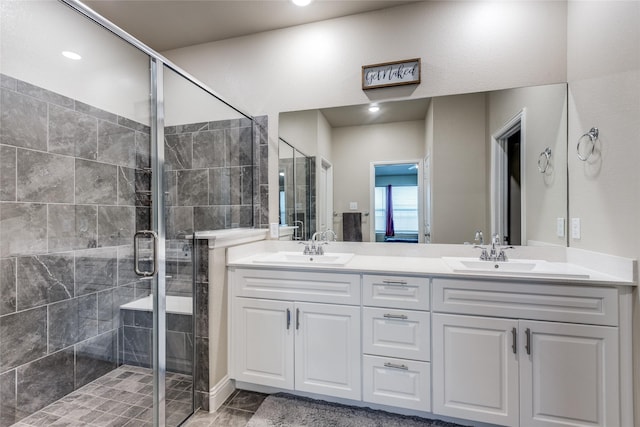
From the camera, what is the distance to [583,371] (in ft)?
4.52

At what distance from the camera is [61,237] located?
1873mm

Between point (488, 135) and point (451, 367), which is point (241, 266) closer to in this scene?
point (451, 367)

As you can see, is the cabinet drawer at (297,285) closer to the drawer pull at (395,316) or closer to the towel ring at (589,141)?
the drawer pull at (395,316)

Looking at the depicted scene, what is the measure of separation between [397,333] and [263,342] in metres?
0.84

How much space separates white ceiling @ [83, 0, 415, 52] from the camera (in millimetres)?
2098

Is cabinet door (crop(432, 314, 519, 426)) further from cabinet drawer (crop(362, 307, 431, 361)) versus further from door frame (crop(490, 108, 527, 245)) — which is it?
door frame (crop(490, 108, 527, 245))

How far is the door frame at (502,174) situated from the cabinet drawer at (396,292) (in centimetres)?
78

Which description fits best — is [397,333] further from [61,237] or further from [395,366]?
[61,237]

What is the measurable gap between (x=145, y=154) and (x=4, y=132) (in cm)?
68

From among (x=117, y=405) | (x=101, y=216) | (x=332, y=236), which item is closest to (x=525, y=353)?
(x=332, y=236)

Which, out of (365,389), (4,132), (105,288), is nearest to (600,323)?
(365,389)

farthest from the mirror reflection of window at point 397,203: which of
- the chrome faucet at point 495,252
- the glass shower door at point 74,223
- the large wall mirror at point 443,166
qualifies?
the glass shower door at point 74,223

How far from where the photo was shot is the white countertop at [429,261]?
55.4 inches

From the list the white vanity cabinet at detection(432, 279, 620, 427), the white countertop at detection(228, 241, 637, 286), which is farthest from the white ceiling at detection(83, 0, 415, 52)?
the white vanity cabinet at detection(432, 279, 620, 427)
